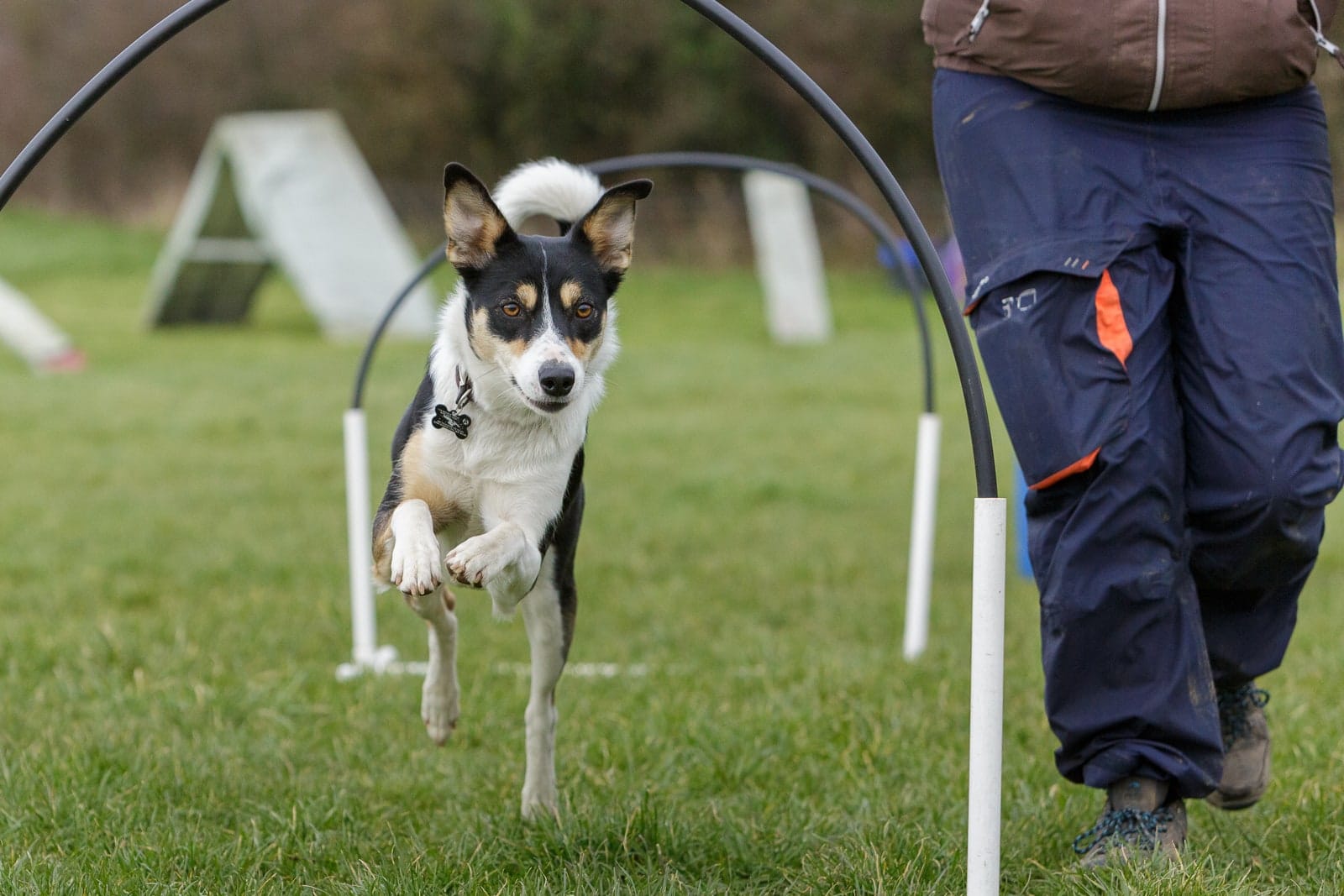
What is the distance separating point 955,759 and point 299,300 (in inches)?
688

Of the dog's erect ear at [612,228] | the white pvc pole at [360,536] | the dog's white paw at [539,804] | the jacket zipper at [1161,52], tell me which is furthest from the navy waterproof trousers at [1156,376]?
the white pvc pole at [360,536]

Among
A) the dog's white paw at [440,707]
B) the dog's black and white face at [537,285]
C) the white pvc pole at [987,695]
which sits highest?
the dog's black and white face at [537,285]

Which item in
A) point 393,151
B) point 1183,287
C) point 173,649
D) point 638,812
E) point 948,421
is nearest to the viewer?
point 1183,287

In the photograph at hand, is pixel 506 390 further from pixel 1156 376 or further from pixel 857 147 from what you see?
pixel 1156 376

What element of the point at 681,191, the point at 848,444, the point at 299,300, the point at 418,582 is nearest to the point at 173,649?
the point at 418,582

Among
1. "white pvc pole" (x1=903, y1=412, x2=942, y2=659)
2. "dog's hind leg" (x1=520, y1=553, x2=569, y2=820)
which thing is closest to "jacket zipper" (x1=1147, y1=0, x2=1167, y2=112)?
"dog's hind leg" (x1=520, y1=553, x2=569, y2=820)

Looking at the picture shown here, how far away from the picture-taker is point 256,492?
8.91 m

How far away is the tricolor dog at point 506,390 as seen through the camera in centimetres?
293

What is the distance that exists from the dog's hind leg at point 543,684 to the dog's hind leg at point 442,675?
187mm

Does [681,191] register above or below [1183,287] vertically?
below

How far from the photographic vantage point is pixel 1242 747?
353cm

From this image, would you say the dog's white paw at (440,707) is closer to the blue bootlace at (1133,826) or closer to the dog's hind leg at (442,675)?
the dog's hind leg at (442,675)

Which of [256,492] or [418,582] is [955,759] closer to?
[418,582]

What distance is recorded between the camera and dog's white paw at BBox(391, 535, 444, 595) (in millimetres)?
2787
